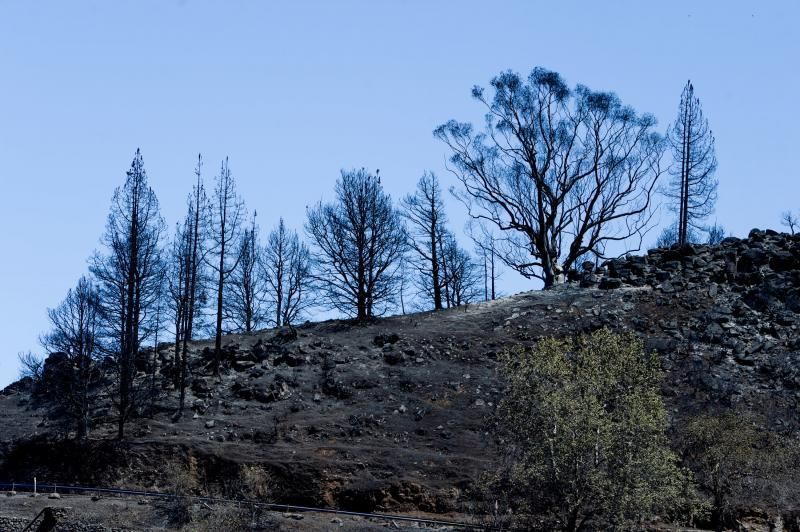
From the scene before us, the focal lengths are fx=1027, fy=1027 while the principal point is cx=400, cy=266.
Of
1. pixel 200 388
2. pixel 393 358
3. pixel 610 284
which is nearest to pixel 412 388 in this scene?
pixel 393 358

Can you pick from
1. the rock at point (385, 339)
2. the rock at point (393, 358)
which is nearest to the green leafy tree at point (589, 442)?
the rock at point (393, 358)

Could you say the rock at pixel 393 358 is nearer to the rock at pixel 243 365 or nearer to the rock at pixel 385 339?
the rock at pixel 385 339

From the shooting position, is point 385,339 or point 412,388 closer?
point 412,388

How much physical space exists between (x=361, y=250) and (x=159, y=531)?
99.9ft

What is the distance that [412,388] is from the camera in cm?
4931

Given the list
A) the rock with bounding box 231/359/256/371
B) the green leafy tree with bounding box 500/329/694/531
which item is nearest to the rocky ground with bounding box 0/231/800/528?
the rock with bounding box 231/359/256/371

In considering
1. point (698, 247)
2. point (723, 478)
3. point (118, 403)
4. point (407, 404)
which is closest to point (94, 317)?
point (118, 403)

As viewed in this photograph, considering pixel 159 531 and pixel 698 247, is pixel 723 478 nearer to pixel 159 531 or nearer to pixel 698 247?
pixel 159 531

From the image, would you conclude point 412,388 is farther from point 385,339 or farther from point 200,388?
point 200,388

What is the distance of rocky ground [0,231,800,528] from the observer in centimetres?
4091

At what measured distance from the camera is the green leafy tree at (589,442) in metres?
34.6

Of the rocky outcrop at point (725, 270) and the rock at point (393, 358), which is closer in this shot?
the rock at point (393, 358)

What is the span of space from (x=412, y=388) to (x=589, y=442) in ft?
52.1

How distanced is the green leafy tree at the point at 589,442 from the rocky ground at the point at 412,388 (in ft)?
14.7
